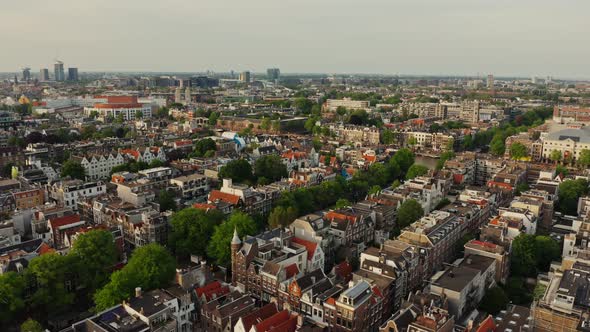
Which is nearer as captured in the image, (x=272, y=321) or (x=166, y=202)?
(x=272, y=321)

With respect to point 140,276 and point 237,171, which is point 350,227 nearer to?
point 140,276

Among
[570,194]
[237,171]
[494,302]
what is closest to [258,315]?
[494,302]

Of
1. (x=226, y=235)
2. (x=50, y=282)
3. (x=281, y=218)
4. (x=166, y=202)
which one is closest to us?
(x=50, y=282)

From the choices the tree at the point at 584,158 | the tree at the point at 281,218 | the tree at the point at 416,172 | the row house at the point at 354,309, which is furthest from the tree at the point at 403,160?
the row house at the point at 354,309

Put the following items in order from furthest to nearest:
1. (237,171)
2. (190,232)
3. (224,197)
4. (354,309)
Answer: (237,171) < (224,197) < (190,232) < (354,309)

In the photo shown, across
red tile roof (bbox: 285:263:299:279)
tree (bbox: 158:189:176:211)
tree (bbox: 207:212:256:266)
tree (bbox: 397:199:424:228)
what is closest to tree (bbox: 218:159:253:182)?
tree (bbox: 158:189:176:211)

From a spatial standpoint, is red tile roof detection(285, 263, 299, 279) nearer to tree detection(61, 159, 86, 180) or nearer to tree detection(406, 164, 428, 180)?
tree detection(406, 164, 428, 180)

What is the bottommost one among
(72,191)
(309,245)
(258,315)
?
(258,315)
